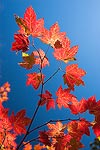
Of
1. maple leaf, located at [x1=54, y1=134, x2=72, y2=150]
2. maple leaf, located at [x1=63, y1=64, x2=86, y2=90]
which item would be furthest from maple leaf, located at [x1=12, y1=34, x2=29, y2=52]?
maple leaf, located at [x1=54, y1=134, x2=72, y2=150]

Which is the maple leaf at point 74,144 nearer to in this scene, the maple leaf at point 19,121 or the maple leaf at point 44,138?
the maple leaf at point 44,138

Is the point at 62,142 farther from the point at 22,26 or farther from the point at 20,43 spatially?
the point at 22,26

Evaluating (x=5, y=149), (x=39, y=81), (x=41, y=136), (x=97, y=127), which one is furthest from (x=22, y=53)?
(x=5, y=149)

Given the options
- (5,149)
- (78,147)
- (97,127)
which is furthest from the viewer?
(5,149)

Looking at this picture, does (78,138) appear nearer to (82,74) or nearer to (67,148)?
(67,148)

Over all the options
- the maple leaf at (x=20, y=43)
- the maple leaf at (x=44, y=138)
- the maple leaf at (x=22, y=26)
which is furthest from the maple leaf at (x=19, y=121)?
the maple leaf at (x=22, y=26)

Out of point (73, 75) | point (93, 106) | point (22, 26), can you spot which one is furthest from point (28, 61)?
point (93, 106)
